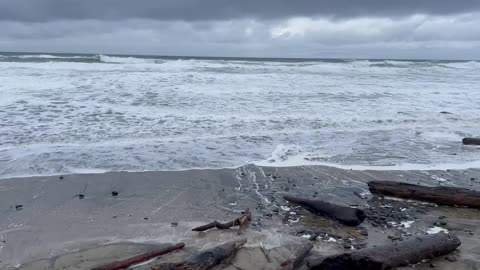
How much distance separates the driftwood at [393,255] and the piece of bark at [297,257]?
0.23 m

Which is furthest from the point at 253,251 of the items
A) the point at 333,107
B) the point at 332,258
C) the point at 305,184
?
the point at 333,107

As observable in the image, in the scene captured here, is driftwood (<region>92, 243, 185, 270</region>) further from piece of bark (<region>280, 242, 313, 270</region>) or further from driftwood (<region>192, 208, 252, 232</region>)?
piece of bark (<region>280, 242, 313, 270</region>)

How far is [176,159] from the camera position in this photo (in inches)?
343

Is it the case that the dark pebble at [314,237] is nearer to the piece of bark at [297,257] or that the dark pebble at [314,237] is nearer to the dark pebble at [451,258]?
the piece of bark at [297,257]

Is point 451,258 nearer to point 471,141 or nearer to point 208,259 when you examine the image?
point 208,259

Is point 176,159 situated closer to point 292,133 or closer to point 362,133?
point 292,133

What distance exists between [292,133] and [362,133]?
193cm

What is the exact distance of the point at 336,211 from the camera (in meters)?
5.71

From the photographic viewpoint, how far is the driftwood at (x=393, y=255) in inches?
155

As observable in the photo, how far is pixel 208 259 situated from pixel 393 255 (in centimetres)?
182

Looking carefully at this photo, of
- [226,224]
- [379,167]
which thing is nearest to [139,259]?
[226,224]

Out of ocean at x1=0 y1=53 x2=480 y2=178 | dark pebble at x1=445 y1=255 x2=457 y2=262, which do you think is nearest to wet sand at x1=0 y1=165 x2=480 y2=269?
dark pebble at x1=445 y1=255 x2=457 y2=262

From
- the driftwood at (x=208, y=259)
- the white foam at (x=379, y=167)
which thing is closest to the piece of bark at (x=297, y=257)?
the driftwood at (x=208, y=259)

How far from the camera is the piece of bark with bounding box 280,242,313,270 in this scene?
4.24m
